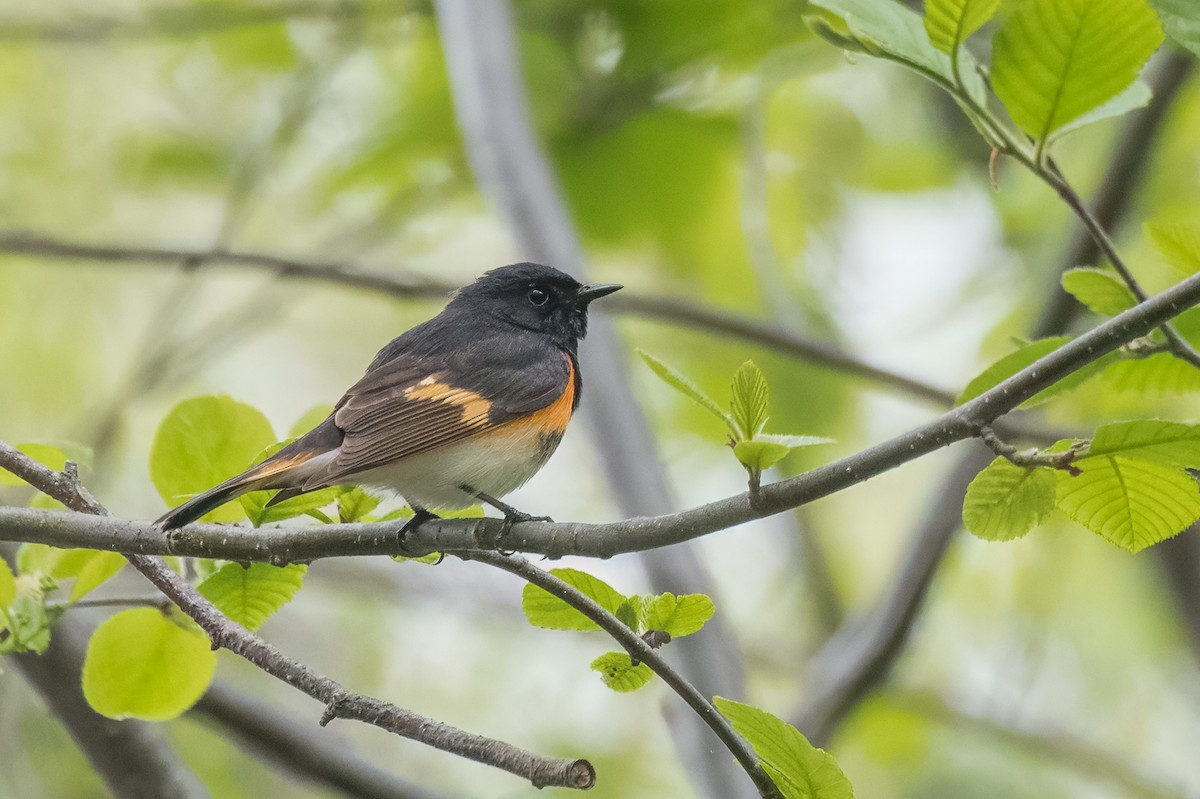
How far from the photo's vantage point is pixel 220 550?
1611 mm

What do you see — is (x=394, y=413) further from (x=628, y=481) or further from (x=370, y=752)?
(x=370, y=752)

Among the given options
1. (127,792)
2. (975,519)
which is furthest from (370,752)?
(975,519)

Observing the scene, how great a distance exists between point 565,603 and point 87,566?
82cm

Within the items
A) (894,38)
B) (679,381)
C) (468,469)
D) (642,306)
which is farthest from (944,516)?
(679,381)

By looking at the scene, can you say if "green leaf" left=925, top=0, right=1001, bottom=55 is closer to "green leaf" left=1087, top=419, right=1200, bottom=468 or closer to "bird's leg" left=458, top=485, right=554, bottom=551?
"green leaf" left=1087, top=419, right=1200, bottom=468

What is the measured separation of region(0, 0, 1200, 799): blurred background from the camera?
343cm

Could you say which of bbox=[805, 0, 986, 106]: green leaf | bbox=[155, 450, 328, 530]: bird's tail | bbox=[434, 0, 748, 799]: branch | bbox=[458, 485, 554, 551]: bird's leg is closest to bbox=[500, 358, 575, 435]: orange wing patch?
bbox=[458, 485, 554, 551]: bird's leg

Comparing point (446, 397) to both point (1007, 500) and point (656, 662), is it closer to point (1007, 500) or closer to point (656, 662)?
point (656, 662)

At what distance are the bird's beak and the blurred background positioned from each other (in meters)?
0.25

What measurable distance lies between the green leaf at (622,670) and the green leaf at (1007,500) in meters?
0.43

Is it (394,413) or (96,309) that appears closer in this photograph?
(394,413)

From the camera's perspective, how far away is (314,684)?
4.87 ft

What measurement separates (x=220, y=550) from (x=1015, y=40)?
1.25 meters

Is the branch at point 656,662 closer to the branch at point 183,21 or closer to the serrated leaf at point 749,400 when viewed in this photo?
the serrated leaf at point 749,400
